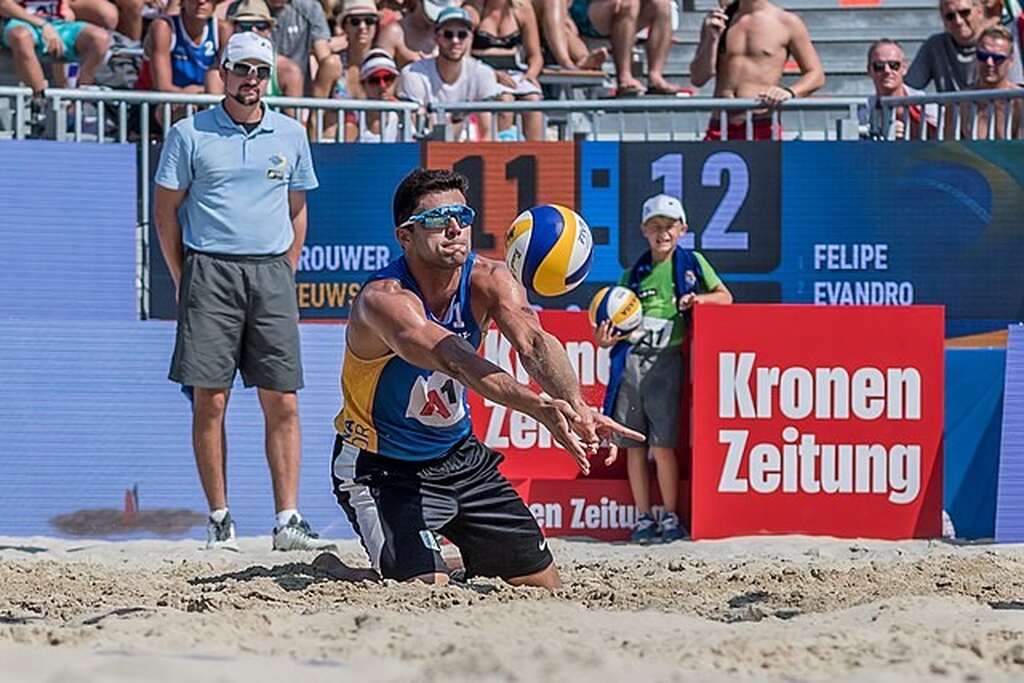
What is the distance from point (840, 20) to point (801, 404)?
18.7 feet

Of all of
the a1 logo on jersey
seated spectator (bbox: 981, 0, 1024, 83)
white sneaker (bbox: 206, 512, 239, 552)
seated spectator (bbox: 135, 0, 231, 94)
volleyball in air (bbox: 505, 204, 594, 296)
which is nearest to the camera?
the a1 logo on jersey

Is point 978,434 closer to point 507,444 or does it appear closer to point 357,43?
point 507,444

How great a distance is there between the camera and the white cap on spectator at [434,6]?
11891 mm

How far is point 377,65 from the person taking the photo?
426 inches

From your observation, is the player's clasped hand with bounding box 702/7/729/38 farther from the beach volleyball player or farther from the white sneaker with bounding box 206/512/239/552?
the beach volleyball player

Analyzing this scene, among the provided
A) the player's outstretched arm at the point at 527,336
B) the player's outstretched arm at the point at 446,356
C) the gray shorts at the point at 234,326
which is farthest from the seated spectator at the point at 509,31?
the player's outstretched arm at the point at 446,356

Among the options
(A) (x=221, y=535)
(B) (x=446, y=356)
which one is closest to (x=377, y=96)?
(A) (x=221, y=535)

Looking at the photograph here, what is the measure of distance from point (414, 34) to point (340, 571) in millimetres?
6270

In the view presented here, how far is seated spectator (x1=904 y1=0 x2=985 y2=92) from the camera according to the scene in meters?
11.1

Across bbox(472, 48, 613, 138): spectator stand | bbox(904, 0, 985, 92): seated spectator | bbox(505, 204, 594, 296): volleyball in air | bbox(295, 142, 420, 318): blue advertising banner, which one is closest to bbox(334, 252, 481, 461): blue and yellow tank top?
bbox(505, 204, 594, 296): volleyball in air

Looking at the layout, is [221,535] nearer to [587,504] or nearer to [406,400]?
[587,504]

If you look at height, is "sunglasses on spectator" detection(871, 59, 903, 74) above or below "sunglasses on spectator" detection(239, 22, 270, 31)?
below

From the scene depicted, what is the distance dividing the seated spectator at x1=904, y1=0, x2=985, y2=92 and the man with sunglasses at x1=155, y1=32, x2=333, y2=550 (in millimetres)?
4823

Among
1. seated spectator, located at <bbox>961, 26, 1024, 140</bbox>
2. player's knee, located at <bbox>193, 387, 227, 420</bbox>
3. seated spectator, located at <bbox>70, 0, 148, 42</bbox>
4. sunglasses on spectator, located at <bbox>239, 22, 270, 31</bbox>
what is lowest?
player's knee, located at <bbox>193, 387, 227, 420</bbox>
